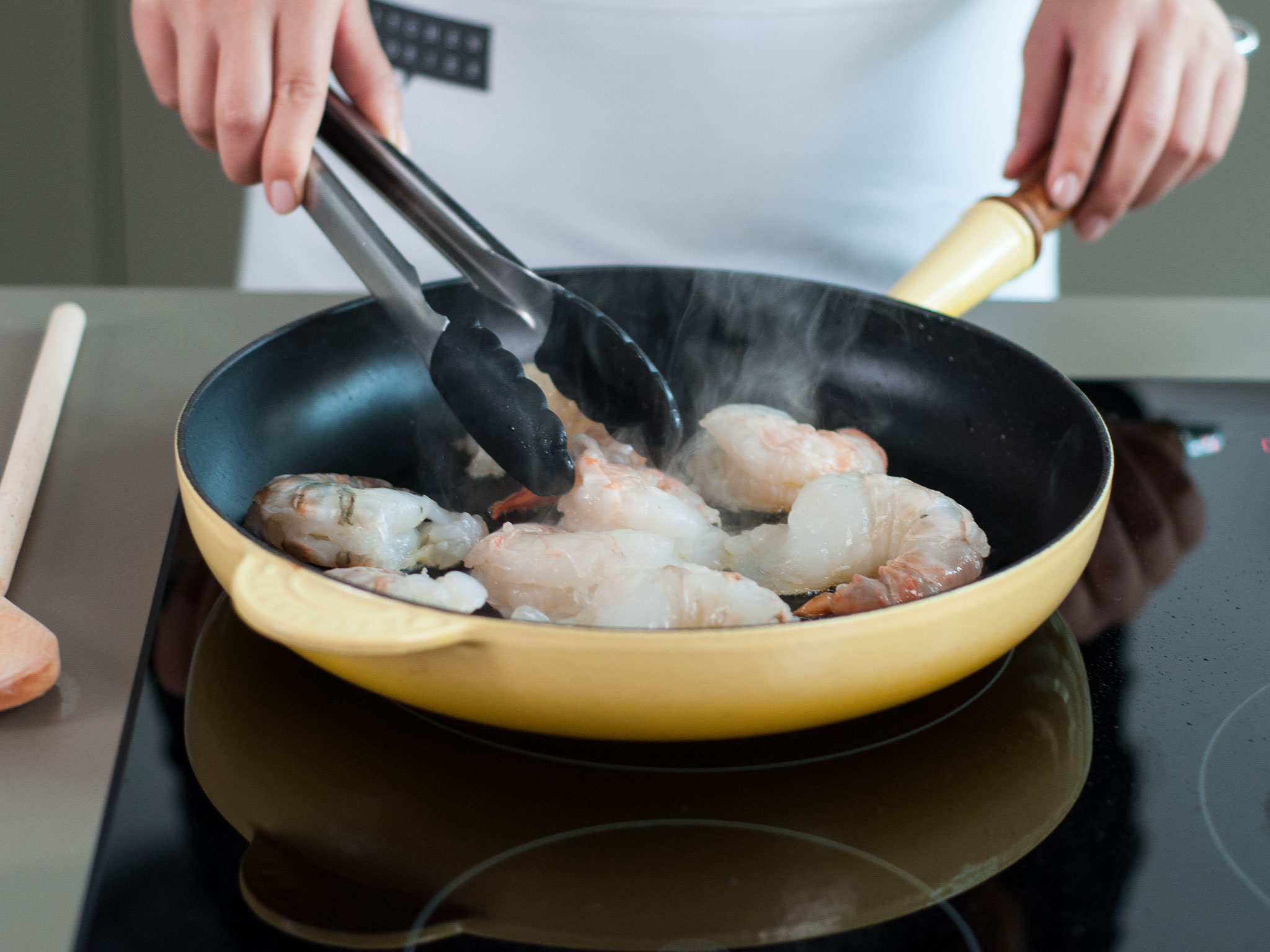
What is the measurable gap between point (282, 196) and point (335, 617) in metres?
0.57

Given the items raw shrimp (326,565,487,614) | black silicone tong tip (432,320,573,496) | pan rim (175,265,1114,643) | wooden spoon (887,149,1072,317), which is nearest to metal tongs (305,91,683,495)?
black silicone tong tip (432,320,573,496)

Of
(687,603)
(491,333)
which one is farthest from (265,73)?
(687,603)

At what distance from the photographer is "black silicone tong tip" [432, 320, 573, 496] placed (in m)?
0.97

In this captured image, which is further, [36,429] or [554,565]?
[36,429]

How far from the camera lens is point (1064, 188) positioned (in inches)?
50.4

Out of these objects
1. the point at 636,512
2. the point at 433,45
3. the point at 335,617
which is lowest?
the point at 636,512

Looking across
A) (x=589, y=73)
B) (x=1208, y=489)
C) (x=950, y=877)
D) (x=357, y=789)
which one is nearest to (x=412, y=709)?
(x=357, y=789)

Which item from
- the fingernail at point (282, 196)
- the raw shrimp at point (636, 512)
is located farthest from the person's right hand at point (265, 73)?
the raw shrimp at point (636, 512)

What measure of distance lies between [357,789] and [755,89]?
1.22 m

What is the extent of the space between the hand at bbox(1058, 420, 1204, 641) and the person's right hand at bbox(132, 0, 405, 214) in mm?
780

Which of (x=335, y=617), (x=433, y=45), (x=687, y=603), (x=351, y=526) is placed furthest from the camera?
(x=433, y=45)

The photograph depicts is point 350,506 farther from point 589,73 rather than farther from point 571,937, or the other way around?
point 589,73

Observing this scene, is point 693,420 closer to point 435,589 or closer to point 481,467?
point 481,467

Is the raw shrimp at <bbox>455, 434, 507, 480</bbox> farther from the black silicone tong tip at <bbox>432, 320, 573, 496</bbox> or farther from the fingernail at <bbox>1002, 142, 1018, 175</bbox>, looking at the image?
the fingernail at <bbox>1002, 142, 1018, 175</bbox>
